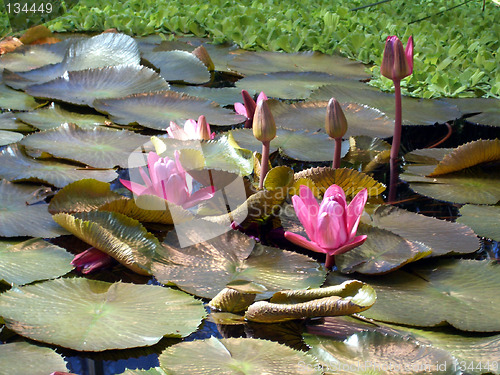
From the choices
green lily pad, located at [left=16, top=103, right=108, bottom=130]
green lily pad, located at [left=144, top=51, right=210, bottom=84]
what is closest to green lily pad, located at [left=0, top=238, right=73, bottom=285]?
green lily pad, located at [left=16, top=103, right=108, bottom=130]

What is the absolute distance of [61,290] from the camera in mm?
1104

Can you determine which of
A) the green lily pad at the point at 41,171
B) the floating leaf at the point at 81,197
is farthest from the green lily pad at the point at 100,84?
the floating leaf at the point at 81,197

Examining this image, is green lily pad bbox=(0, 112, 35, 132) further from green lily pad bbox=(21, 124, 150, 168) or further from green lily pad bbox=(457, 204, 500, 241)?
green lily pad bbox=(457, 204, 500, 241)

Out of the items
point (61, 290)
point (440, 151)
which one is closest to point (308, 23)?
point (440, 151)

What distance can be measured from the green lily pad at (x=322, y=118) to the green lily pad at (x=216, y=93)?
27cm

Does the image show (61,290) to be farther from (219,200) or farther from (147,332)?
(219,200)

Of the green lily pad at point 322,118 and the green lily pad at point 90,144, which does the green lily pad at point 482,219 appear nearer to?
the green lily pad at point 322,118

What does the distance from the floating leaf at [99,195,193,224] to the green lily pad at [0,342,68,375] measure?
0.44 meters

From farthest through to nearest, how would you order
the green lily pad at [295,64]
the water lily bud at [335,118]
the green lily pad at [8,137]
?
the green lily pad at [295,64] → the green lily pad at [8,137] → the water lily bud at [335,118]

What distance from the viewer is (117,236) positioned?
4.13 ft

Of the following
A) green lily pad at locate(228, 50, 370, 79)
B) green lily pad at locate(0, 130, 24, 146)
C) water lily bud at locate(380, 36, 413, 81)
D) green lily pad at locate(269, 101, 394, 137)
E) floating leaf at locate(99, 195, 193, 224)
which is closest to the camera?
floating leaf at locate(99, 195, 193, 224)

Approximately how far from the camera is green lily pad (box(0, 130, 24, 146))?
1822 mm

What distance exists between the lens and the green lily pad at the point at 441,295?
1.03m

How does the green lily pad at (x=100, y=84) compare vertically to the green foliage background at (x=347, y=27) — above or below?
below
